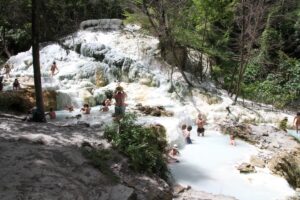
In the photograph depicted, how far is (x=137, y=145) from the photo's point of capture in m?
11.2

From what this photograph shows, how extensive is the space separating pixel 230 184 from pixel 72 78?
38.3ft

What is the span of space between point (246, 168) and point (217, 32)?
50.8ft

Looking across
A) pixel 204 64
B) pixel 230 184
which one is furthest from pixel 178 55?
pixel 230 184

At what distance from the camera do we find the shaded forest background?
22.5 metres

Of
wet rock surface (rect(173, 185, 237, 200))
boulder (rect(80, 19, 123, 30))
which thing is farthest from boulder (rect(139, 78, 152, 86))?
wet rock surface (rect(173, 185, 237, 200))

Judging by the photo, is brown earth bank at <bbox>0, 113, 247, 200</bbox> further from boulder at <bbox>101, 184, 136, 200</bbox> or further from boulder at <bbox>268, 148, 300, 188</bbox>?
boulder at <bbox>268, 148, 300, 188</bbox>

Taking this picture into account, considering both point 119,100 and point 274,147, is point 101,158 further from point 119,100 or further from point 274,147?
point 274,147

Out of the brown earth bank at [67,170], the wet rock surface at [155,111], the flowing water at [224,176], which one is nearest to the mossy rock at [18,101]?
the wet rock surface at [155,111]

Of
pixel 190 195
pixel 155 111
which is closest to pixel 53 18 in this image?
pixel 155 111

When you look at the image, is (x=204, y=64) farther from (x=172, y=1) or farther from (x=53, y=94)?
(x=53, y=94)

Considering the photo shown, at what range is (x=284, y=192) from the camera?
12.0m

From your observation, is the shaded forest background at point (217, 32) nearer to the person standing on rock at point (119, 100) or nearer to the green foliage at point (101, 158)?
the person standing on rock at point (119, 100)

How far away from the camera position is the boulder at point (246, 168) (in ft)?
41.8

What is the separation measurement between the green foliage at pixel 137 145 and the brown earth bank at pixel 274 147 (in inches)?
139
